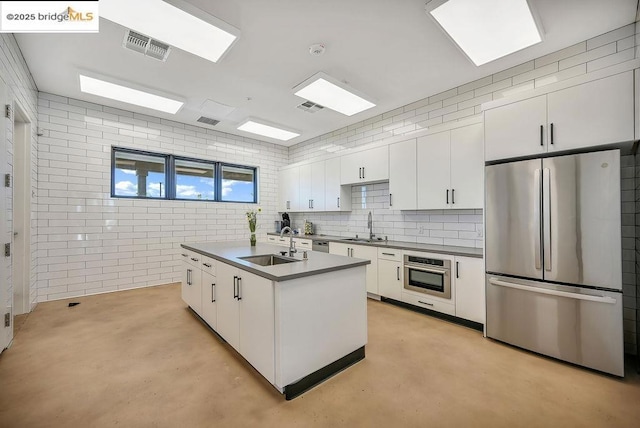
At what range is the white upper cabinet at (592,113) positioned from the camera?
6.77 ft

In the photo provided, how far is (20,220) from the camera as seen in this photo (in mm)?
3273

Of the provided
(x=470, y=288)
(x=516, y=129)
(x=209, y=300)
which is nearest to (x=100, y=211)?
(x=209, y=300)

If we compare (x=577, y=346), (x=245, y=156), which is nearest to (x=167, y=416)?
(x=577, y=346)

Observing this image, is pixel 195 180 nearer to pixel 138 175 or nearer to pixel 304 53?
pixel 138 175

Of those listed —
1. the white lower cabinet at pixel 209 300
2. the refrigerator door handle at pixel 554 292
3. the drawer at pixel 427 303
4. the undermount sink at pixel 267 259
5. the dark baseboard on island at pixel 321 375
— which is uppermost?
the undermount sink at pixel 267 259

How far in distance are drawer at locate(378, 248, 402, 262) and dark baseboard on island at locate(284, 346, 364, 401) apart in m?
1.59

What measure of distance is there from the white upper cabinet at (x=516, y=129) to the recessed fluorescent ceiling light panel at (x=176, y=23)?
2.64 m

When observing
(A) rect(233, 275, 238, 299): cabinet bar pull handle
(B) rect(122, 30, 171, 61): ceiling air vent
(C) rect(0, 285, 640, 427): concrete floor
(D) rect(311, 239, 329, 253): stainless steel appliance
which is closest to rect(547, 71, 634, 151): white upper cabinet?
(C) rect(0, 285, 640, 427): concrete floor

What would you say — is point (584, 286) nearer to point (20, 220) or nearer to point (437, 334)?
point (437, 334)

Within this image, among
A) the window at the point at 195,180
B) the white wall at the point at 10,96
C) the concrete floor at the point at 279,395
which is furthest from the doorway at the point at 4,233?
the window at the point at 195,180

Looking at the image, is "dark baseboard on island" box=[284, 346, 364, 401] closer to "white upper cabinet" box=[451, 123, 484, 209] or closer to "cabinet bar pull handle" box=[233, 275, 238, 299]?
"cabinet bar pull handle" box=[233, 275, 238, 299]

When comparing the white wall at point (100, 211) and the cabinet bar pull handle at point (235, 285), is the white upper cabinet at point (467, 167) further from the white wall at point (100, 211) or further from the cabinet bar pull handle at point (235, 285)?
the white wall at point (100, 211)

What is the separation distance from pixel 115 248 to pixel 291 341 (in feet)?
13.3

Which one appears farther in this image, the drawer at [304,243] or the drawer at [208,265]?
the drawer at [304,243]
